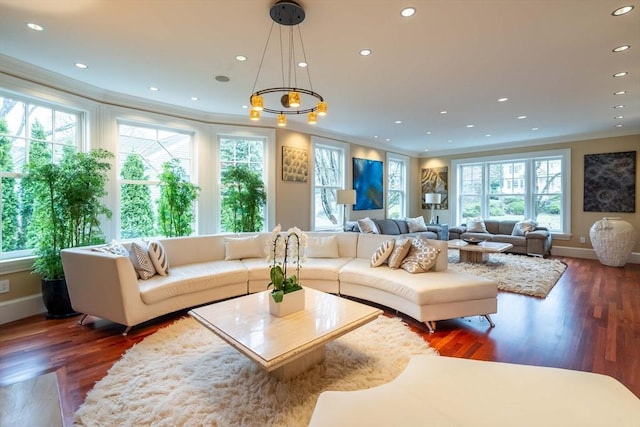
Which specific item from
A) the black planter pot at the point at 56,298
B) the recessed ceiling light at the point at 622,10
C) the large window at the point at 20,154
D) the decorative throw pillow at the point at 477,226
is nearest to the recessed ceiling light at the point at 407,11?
the recessed ceiling light at the point at 622,10

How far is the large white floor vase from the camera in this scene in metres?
5.56

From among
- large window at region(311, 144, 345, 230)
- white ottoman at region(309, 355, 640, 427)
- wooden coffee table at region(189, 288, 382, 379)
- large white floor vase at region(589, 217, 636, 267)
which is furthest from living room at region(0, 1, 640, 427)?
white ottoman at region(309, 355, 640, 427)

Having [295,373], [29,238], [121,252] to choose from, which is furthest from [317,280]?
[29,238]

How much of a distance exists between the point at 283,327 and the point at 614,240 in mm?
6780

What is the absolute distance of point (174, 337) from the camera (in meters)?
2.72

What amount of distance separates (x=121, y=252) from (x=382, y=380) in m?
2.74

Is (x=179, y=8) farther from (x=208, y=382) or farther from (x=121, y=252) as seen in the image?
(x=208, y=382)

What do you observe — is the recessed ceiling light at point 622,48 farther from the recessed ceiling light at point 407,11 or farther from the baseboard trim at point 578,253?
the baseboard trim at point 578,253

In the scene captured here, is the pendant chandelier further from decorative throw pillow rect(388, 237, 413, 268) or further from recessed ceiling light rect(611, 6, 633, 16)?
recessed ceiling light rect(611, 6, 633, 16)

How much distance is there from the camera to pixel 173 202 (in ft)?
14.5

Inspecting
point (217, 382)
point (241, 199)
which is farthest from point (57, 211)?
point (217, 382)

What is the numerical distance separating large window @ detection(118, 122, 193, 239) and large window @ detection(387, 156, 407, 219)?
213 inches

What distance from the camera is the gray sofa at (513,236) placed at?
6.28 meters

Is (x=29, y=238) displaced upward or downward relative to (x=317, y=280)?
upward
